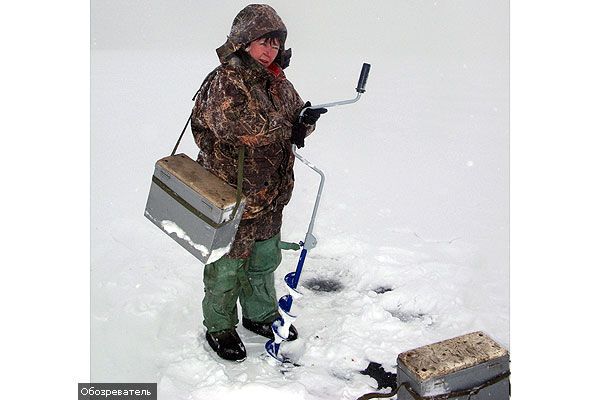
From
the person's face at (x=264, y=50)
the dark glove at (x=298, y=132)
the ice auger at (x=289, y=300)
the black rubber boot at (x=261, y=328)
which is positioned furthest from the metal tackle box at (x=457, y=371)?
the person's face at (x=264, y=50)

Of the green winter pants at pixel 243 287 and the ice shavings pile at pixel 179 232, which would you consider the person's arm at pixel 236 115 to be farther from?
the green winter pants at pixel 243 287

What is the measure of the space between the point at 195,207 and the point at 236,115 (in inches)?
21.3

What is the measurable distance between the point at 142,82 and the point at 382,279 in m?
6.16

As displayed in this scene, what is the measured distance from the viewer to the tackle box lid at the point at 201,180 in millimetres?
3703

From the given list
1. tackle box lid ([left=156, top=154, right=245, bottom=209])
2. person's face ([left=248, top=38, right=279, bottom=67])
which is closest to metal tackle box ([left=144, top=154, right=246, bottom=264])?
tackle box lid ([left=156, top=154, right=245, bottom=209])

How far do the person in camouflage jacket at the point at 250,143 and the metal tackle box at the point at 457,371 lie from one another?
1112mm

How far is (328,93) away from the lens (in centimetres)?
966

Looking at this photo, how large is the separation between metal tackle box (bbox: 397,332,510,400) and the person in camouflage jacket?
1.11 m

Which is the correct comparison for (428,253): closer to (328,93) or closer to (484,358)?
(484,358)

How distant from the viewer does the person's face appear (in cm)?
375

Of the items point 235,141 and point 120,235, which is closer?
point 235,141

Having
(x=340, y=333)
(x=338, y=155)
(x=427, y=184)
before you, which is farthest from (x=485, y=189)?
(x=340, y=333)

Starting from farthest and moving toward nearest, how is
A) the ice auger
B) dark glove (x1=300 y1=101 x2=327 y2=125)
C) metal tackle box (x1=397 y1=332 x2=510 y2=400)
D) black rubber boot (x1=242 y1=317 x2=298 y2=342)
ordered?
1. black rubber boot (x1=242 y1=317 x2=298 y2=342)
2. the ice auger
3. dark glove (x1=300 y1=101 x2=327 y2=125)
4. metal tackle box (x1=397 y1=332 x2=510 y2=400)

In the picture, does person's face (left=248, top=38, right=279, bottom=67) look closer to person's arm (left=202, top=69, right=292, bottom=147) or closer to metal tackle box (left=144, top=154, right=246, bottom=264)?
person's arm (left=202, top=69, right=292, bottom=147)
